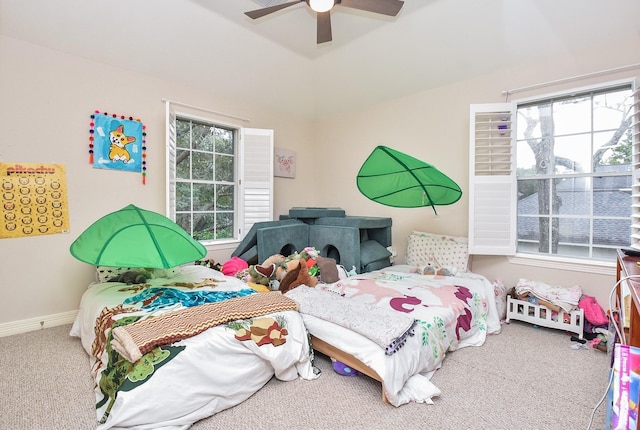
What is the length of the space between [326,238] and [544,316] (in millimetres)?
2268

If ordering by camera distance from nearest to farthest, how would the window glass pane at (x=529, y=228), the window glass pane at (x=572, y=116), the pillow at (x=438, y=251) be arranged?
the window glass pane at (x=572, y=116), the window glass pane at (x=529, y=228), the pillow at (x=438, y=251)

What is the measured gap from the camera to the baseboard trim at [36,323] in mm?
2623

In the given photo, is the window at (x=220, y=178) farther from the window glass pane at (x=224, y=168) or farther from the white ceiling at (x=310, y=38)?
the white ceiling at (x=310, y=38)

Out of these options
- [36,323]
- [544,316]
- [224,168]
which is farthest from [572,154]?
[36,323]

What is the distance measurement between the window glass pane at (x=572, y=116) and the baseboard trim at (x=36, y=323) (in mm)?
5148

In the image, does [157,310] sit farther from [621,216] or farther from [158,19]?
[621,216]

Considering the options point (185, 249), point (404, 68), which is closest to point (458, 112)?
point (404, 68)

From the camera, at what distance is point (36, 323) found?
9.05 feet

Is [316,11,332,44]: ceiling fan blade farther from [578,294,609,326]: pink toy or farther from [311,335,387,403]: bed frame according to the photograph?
[578,294,609,326]: pink toy

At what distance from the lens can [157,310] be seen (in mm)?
1990

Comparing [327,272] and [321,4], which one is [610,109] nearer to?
[321,4]

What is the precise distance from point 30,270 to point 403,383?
10.8ft

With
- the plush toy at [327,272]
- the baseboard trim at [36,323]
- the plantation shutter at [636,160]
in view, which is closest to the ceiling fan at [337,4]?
the plantation shutter at [636,160]

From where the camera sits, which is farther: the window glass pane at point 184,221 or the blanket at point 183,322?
the window glass pane at point 184,221
